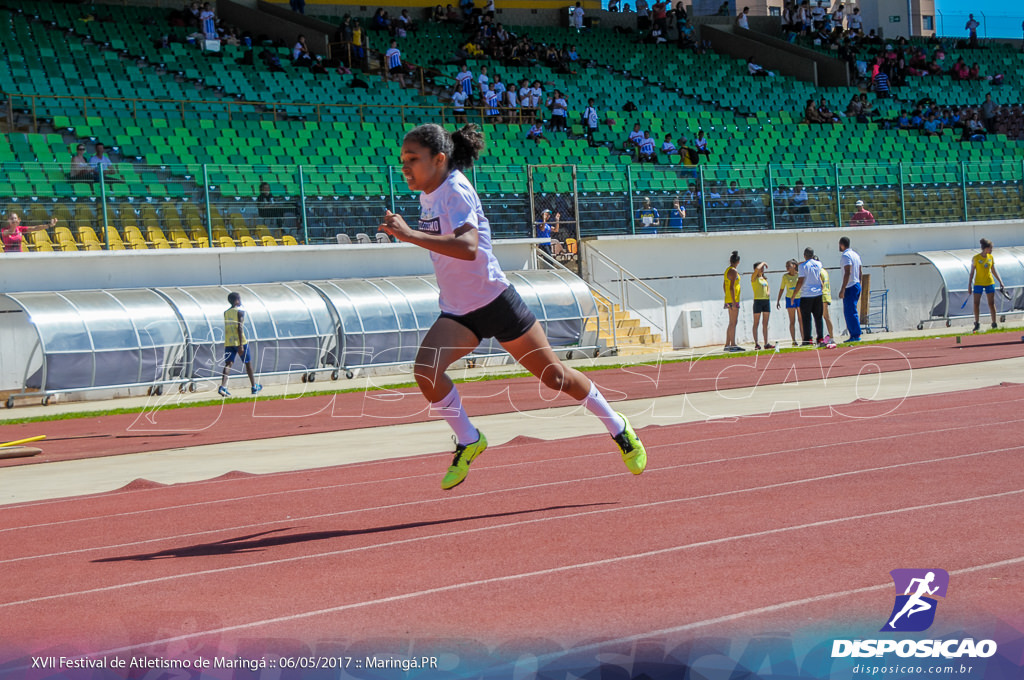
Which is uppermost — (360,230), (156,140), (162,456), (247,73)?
(247,73)

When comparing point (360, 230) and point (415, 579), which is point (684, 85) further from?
point (415, 579)

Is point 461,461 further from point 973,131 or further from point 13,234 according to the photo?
point 973,131

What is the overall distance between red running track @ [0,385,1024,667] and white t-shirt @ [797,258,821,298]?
49.5ft

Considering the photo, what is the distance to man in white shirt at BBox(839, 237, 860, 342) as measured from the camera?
962 inches

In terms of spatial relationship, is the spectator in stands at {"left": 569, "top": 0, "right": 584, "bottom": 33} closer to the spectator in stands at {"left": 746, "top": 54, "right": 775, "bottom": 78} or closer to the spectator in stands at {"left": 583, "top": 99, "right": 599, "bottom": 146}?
the spectator in stands at {"left": 746, "top": 54, "right": 775, "bottom": 78}

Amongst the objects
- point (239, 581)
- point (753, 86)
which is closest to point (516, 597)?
point (239, 581)

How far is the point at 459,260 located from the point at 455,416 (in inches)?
41.1

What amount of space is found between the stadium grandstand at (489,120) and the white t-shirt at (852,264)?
24.8ft

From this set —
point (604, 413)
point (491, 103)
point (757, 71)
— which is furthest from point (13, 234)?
point (757, 71)

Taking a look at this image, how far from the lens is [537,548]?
600 centimetres

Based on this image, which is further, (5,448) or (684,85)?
(684,85)

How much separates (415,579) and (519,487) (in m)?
2.93

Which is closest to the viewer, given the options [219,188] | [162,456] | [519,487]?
[519,487]

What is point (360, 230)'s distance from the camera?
2706cm
